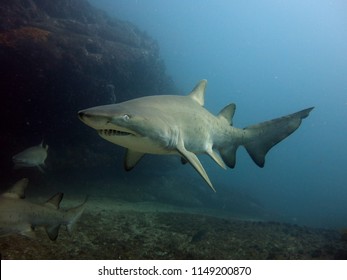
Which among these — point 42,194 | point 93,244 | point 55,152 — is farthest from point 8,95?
point 93,244

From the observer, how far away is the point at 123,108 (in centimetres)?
452

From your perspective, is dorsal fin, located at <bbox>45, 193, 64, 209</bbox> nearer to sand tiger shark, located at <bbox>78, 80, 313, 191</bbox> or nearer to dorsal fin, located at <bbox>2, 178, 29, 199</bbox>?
dorsal fin, located at <bbox>2, 178, 29, 199</bbox>

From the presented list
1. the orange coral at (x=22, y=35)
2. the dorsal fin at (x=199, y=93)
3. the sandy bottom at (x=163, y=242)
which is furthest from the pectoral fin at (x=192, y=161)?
the orange coral at (x=22, y=35)

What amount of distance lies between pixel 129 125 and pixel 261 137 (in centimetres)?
398

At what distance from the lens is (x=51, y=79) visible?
14.3 m

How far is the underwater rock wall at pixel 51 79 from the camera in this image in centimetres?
1380

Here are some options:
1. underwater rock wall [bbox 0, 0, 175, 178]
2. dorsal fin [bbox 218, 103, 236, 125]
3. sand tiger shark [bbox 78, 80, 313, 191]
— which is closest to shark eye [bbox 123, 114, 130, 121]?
sand tiger shark [bbox 78, 80, 313, 191]

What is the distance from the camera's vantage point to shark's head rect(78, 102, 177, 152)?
4.06 metres

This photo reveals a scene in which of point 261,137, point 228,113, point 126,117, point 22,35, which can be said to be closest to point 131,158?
point 126,117

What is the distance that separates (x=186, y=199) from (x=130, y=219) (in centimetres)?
1157

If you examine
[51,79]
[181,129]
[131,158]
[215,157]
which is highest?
[181,129]

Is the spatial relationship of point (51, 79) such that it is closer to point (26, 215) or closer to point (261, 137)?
point (26, 215)

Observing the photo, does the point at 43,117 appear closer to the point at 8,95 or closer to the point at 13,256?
the point at 8,95

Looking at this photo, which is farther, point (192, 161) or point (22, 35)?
point (22, 35)
